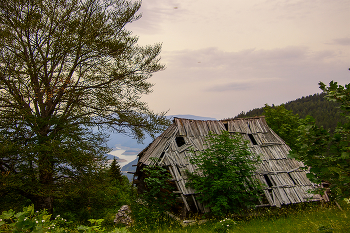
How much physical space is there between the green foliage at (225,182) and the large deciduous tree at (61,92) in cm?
394

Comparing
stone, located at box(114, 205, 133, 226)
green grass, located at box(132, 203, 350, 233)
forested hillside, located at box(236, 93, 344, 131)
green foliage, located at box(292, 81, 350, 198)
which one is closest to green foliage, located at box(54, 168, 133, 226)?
stone, located at box(114, 205, 133, 226)

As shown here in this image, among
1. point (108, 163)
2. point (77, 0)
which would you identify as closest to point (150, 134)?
point (108, 163)

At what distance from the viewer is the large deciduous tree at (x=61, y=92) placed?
8.94m

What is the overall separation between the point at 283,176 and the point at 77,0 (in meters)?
13.9

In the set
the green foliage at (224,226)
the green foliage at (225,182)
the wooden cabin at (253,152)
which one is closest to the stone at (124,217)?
the wooden cabin at (253,152)

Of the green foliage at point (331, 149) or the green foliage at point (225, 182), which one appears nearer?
the green foliage at point (331, 149)

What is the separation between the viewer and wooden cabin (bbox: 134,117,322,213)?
10433 millimetres

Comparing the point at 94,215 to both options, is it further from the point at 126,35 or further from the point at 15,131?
the point at 126,35

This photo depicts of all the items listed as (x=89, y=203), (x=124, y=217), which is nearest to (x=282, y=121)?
(x=124, y=217)

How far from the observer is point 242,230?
722 cm

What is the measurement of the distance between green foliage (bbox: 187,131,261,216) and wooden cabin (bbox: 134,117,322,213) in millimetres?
570

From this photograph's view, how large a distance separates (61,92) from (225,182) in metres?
8.63

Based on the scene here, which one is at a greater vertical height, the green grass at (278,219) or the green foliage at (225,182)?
the green foliage at (225,182)

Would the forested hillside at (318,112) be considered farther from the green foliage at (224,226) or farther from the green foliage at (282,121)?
the green foliage at (224,226)
